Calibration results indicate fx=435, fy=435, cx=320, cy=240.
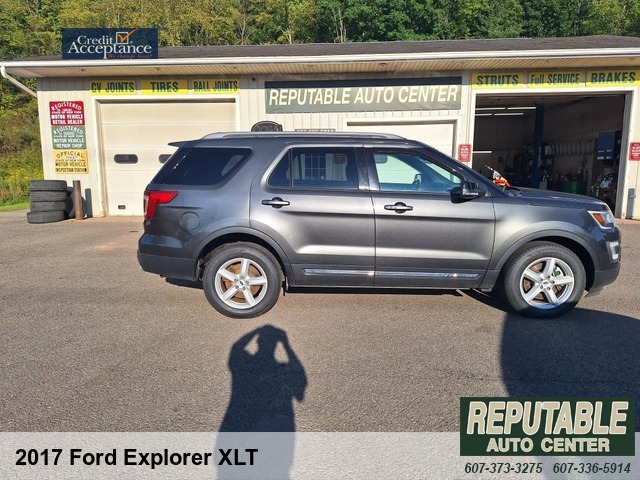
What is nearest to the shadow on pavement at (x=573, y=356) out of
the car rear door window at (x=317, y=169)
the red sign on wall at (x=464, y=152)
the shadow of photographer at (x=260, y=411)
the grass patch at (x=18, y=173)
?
the shadow of photographer at (x=260, y=411)

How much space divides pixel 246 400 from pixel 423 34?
34081 mm

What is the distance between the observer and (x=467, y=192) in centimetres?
434

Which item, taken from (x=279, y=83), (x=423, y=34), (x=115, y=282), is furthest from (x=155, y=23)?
(x=115, y=282)

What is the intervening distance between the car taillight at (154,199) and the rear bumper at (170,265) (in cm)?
45

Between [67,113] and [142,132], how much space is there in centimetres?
216

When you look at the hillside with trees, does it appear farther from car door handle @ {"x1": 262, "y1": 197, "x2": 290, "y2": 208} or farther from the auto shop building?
car door handle @ {"x1": 262, "y1": 197, "x2": 290, "y2": 208}

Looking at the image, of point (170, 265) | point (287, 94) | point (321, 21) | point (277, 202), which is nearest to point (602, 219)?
point (277, 202)

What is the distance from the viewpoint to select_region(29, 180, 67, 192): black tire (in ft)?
37.5

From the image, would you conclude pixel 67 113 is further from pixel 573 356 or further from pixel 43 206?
pixel 573 356

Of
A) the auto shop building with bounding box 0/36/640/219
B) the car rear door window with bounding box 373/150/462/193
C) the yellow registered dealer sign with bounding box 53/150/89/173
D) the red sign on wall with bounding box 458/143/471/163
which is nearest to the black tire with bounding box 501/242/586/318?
the car rear door window with bounding box 373/150/462/193

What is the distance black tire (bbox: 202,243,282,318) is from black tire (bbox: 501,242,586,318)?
8.15 feet

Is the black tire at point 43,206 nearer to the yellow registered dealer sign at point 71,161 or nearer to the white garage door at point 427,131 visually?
the yellow registered dealer sign at point 71,161

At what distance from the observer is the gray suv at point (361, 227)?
448 centimetres

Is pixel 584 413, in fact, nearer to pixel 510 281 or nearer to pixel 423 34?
pixel 510 281
